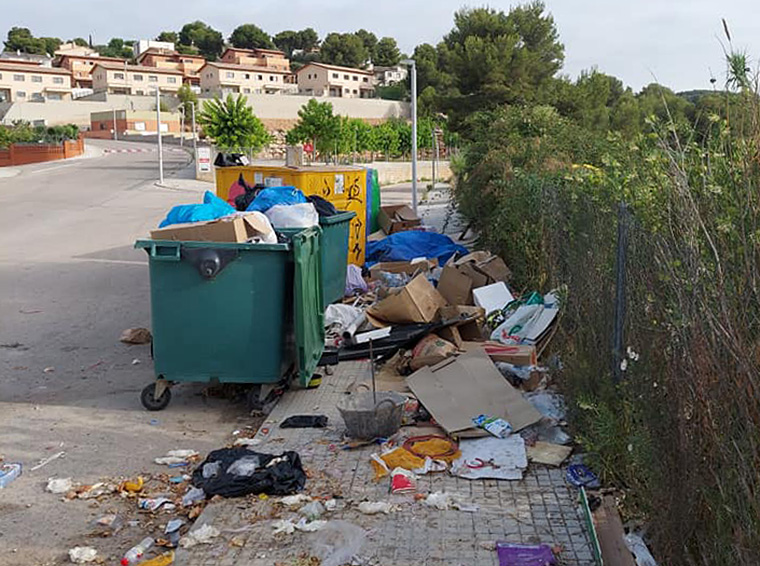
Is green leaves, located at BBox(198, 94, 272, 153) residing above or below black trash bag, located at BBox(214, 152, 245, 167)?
above

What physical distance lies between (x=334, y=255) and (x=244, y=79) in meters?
98.4

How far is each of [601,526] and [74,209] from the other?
21.3 m

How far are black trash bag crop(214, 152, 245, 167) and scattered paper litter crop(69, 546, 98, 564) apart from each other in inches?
317

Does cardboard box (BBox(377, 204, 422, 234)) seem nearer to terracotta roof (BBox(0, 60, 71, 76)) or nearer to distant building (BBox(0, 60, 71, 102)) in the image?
distant building (BBox(0, 60, 71, 102))

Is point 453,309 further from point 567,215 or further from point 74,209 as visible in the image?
point 74,209

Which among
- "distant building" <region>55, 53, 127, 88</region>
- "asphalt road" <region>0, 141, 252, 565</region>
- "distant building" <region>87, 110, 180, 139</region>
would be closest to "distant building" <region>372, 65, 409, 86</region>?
"distant building" <region>87, 110, 180, 139</region>

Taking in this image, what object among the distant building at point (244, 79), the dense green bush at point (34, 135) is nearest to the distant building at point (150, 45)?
the distant building at point (244, 79)

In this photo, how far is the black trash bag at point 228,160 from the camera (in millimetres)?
11258

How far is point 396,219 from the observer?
43.4 ft

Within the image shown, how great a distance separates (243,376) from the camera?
557 cm

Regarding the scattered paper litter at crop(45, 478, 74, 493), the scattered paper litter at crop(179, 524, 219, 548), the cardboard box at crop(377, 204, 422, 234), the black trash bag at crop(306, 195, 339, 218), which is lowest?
the scattered paper litter at crop(45, 478, 74, 493)

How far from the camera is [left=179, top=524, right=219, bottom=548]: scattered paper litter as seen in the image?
369cm

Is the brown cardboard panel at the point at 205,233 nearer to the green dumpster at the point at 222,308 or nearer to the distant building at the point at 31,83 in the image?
the green dumpster at the point at 222,308

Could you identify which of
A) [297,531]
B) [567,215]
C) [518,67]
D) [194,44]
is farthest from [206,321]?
[194,44]
